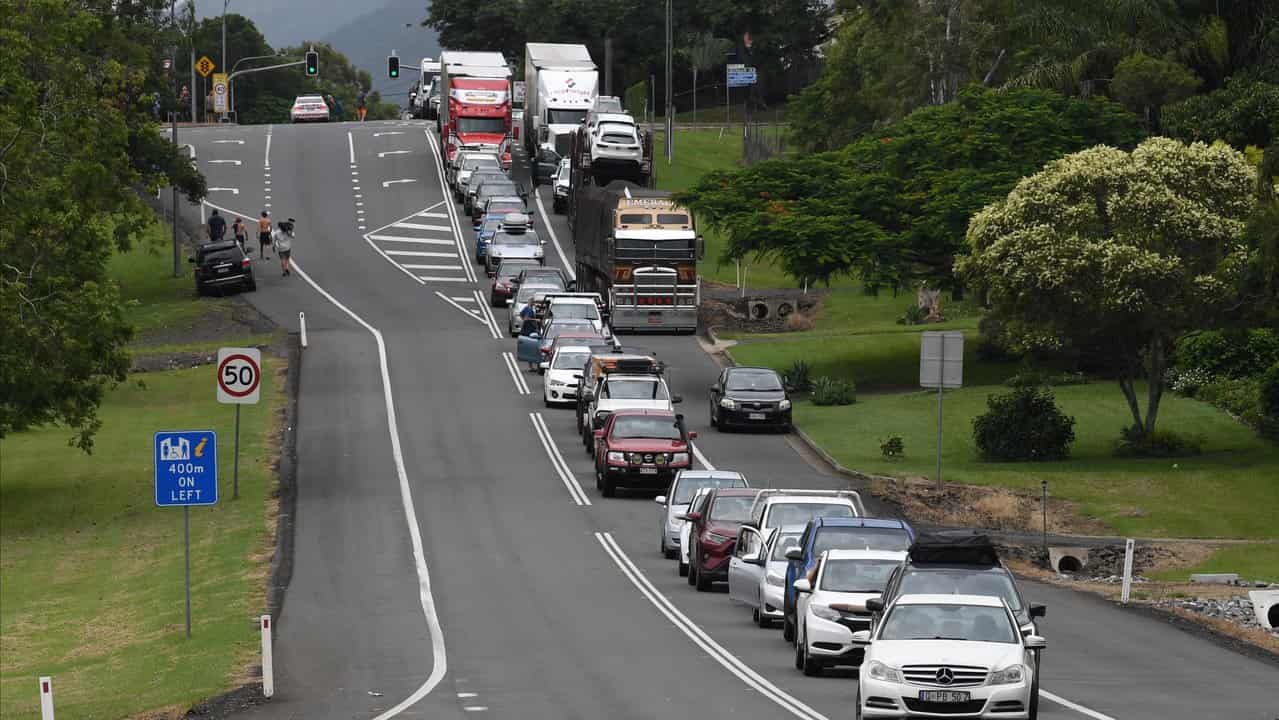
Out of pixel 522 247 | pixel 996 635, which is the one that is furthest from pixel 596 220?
pixel 996 635

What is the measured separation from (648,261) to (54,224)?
83.9 feet

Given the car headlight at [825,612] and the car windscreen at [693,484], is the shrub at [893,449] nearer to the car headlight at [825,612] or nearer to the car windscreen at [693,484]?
the car windscreen at [693,484]

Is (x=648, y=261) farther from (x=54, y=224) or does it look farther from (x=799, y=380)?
(x=54, y=224)

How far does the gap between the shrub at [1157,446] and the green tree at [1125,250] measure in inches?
9.2

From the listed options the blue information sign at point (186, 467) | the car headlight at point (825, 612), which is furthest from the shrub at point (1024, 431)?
the blue information sign at point (186, 467)

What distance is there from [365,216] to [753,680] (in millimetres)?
65156

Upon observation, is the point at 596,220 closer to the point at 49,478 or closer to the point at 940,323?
the point at 940,323

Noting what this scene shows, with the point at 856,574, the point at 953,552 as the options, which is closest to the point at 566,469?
the point at 856,574

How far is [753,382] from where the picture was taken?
159 ft

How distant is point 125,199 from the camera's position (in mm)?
44594

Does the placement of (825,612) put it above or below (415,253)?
above

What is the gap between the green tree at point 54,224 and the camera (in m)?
37.5

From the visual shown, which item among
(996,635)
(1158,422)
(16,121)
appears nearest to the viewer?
(996,635)

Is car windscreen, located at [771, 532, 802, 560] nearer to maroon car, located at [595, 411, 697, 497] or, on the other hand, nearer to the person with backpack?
maroon car, located at [595, 411, 697, 497]
